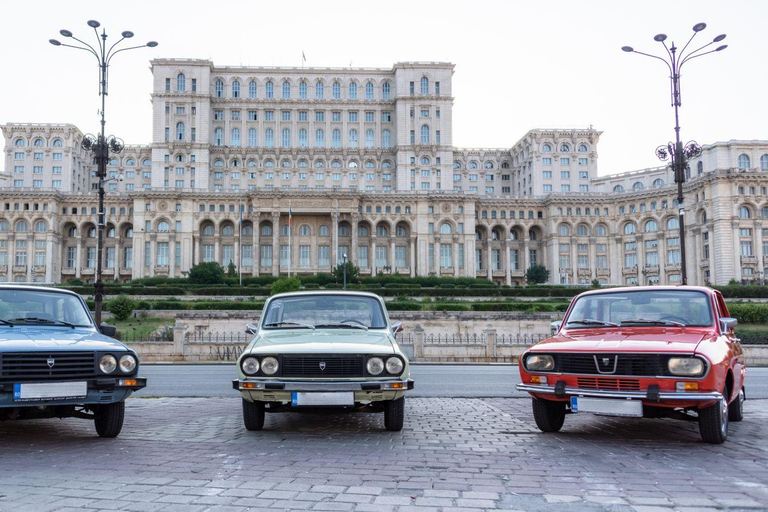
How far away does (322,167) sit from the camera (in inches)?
3501

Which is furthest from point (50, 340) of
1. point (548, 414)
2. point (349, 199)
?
point (349, 199)

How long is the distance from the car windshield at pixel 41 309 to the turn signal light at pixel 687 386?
23.3 feet

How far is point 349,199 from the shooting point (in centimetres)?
7975

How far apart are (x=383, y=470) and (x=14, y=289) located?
5.35 meters

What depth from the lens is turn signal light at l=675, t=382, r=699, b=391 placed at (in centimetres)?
661

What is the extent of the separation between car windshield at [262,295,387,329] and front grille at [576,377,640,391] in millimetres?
2745

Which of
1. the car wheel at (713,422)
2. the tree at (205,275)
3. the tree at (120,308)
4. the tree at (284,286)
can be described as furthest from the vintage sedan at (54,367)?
the tree at (205,275)

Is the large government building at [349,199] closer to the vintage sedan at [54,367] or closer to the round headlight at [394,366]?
the vintage sedan at [54,367]

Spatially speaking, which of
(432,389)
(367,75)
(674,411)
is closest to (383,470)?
(674,411)

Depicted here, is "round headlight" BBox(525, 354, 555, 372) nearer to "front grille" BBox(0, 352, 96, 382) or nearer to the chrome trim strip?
the chrome trim strip

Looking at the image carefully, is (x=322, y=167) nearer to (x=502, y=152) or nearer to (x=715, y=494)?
(x=502, y=152)

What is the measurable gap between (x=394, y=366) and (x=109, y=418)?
3304 mm

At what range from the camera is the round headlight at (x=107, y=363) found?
7.30 metres

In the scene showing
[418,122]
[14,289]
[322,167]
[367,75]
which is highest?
[367,75]
